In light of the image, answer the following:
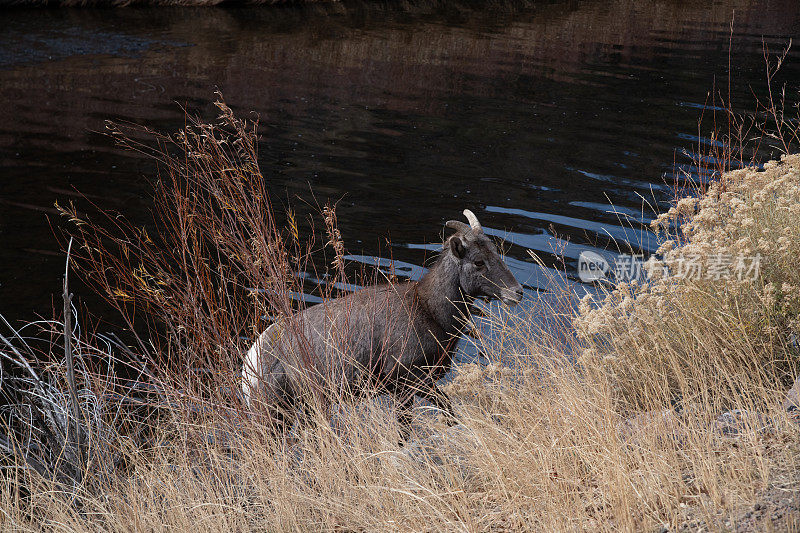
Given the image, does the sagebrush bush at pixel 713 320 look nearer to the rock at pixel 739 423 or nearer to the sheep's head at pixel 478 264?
the rock at pixel 739 423

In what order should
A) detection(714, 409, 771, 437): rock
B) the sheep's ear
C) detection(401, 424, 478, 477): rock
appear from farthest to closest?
the sheep's ear
detection(401, 424, 478, 477): rock
detection(714, 409, 771, 437): rock

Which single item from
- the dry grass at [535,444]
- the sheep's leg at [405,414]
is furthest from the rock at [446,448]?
the sheep's leg at [405,414]

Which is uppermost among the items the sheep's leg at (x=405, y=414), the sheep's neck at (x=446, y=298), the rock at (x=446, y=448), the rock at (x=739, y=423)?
the rock at (x=739, y=423)

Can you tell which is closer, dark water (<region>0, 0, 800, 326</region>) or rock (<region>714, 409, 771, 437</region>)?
rock (<region>714, 409, 771, 437</region>)

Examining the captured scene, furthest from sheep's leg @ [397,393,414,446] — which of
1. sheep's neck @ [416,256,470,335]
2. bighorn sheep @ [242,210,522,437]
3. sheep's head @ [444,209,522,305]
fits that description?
sheep's head @ [444,209,522,305]

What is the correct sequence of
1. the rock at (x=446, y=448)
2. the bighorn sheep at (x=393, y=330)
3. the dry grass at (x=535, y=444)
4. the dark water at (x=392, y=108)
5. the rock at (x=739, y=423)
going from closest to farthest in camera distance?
the dry grass at (x=535, y=444) < the rock at (x=739, y=423) < the rock at (x=446, y=448) < the bighorn sheep at (x=393, y=330) < the dark water at (x=392, y=108)

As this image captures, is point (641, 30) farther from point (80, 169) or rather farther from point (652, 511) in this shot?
point (652, 511)

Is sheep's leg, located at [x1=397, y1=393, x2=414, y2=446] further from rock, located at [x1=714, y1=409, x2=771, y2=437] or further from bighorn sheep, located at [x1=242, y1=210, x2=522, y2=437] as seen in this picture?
rock, located at [x1=714, y1=409, x2=771, y2=437]

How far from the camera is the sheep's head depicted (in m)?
6.56

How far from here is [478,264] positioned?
21.7 ft

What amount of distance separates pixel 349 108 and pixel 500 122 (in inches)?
132

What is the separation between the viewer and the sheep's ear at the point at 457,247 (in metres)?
6.52

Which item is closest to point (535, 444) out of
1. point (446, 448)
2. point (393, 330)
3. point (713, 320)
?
point (446, 448)

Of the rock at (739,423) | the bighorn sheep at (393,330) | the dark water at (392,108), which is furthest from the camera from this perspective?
the dark water at (392,108)
